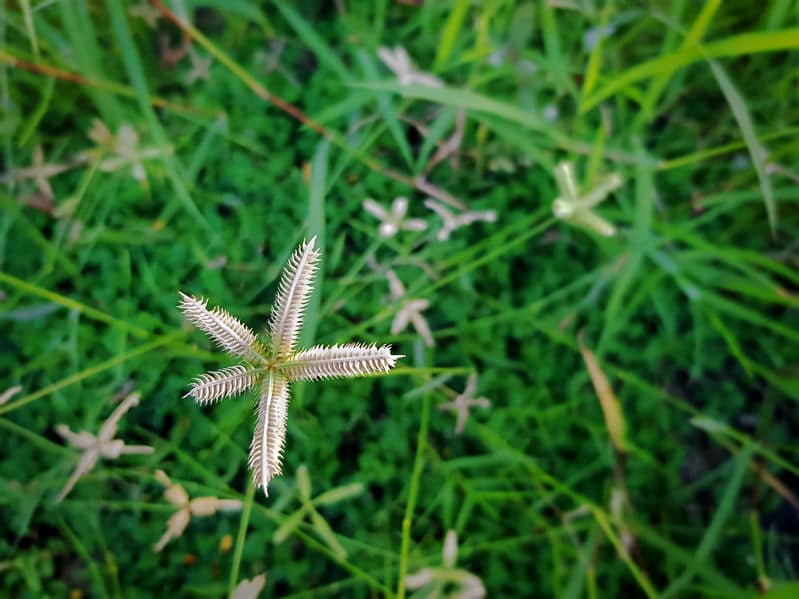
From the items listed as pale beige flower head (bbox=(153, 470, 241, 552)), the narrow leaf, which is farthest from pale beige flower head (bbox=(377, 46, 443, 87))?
pale beige flower head (bbox=(153, 470, 241, 552))

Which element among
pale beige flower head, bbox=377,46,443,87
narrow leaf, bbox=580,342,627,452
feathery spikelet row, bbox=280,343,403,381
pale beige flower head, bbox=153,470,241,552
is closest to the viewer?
feathery spikelet row, bbox=280,343,403,381

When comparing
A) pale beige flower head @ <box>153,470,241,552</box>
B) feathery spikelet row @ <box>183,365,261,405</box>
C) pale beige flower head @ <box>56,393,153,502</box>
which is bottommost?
pale beige flower head @ <box>153,470,241,552</box>

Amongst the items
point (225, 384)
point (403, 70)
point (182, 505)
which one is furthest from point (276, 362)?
point (403, 70)

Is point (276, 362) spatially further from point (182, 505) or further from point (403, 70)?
point (403, 70)

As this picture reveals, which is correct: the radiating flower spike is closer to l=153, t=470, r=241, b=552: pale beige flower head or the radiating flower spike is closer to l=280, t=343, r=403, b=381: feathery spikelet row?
l=280, t=343, r=403, b=381: feathery spikelet row

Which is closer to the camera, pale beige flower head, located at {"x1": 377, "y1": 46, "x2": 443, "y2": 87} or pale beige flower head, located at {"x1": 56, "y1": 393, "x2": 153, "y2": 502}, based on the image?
pale beige flower head, located at {"x1": 56, "y1": 393, "x2": 153, "y2": 502}

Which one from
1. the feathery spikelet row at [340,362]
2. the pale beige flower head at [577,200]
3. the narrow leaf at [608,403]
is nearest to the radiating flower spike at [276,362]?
the feathery spikelet row at [340,362]
